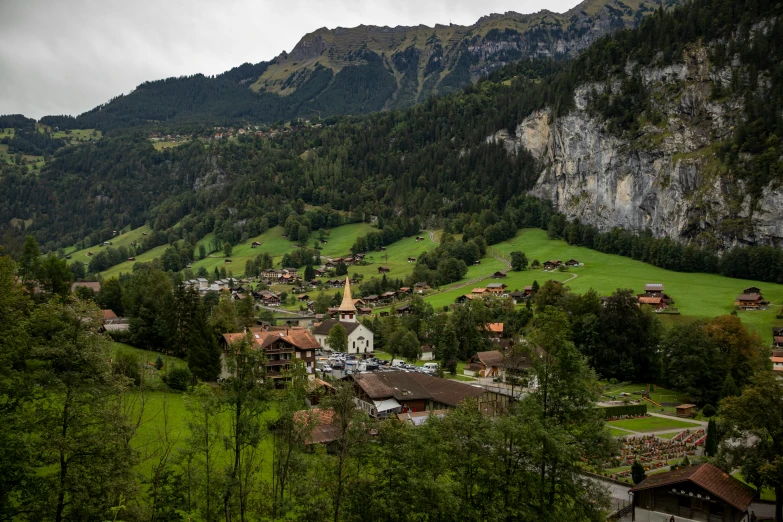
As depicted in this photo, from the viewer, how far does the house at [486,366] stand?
221 feet

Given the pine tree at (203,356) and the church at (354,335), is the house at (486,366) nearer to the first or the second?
the church at (354,335)

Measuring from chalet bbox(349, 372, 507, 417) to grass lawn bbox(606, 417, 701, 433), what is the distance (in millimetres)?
9551

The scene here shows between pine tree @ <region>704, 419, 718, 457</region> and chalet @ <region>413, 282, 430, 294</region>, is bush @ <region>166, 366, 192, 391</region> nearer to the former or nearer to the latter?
pine tree @ <region>704, 419, 718, 457</region>

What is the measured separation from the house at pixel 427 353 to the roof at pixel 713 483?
157 feet

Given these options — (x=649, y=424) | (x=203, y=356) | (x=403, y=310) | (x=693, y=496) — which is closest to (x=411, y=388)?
(x=203, y=356)

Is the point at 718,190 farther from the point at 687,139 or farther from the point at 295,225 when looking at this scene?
the point at 295,225

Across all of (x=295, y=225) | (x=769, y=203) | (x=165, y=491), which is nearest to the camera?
(x=165, y=491)

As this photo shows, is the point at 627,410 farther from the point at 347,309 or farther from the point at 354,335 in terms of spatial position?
the point at 347,309

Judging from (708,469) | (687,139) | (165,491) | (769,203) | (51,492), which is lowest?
Answer: (708,469)

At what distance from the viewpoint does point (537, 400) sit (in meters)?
22.7

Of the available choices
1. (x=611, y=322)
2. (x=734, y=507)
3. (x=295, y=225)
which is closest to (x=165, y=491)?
(x=734, y=507)

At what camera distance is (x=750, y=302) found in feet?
283

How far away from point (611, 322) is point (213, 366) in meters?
44.7

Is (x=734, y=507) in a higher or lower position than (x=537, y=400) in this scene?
lower
